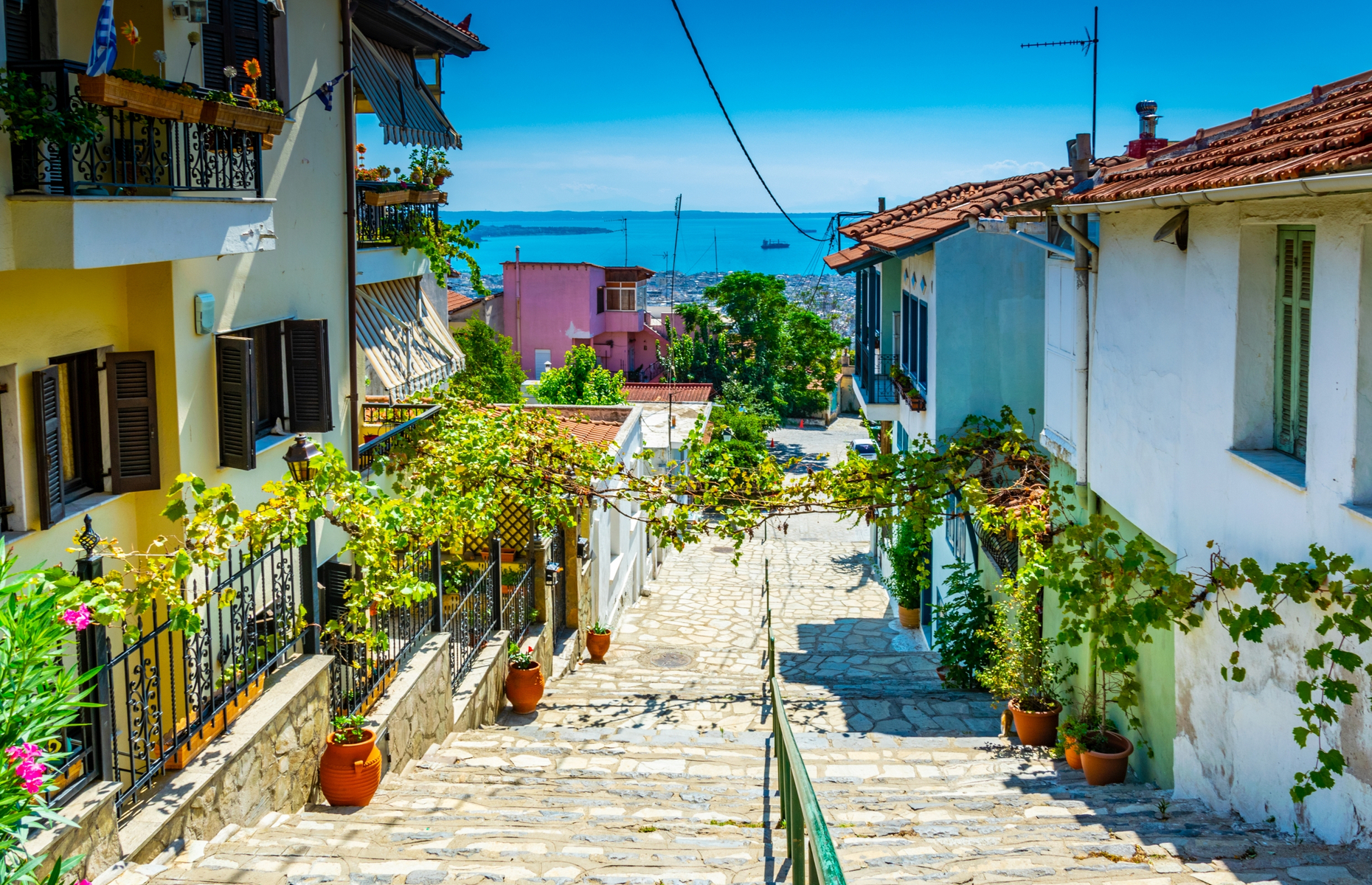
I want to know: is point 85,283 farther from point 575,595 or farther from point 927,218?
point 927,218

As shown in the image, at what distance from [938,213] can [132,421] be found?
506 inches

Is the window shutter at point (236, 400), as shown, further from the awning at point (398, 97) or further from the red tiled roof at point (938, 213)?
the red tiled roof at point (938, 213)

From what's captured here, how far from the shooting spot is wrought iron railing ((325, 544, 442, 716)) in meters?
8.61

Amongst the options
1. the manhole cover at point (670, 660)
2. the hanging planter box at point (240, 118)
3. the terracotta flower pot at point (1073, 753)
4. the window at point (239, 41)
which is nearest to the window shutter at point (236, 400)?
the hanging planter box at point (240, 118)

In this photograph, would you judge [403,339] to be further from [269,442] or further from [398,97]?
[269,442]

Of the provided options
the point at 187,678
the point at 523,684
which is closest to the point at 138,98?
the point at 187,678

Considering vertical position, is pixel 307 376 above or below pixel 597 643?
above

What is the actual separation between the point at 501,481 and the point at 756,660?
6.35 metres

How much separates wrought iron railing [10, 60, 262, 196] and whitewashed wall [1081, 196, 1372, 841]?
748 centimetres

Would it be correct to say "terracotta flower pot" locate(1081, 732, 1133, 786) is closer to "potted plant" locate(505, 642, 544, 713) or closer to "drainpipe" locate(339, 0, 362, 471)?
"potted plant" locate(505, 642, 544, 713)

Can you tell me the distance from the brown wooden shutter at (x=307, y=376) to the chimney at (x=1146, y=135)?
947 cm

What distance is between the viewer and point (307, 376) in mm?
11039

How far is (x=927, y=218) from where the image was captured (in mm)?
17141

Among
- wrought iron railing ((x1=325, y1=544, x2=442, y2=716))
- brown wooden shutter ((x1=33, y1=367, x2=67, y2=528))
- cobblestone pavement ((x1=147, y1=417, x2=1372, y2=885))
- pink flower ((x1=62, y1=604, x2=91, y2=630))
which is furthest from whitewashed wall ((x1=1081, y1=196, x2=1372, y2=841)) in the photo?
brown wooden shutter ((x1=33, y1=367, x2=67, y2=528))
